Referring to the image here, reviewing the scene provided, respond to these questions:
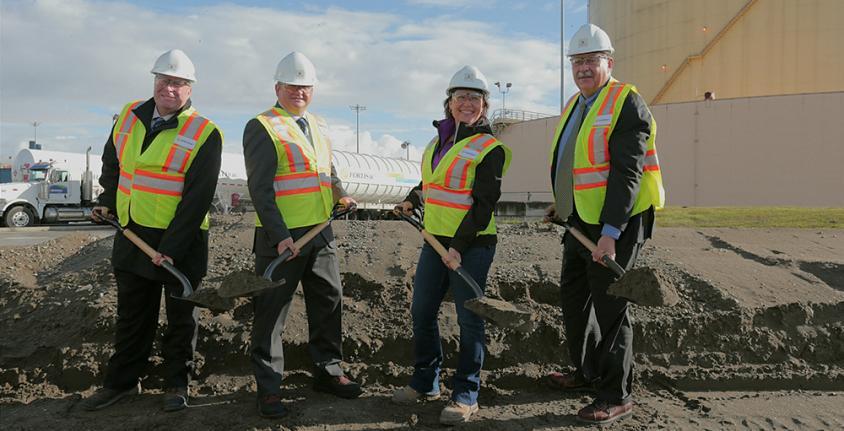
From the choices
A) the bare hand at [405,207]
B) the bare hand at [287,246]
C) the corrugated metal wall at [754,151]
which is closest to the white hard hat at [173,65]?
the bare hand at [287,246]

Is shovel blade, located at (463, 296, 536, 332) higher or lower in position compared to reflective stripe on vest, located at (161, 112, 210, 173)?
lower

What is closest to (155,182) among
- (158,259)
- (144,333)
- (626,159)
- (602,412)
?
(158,259)

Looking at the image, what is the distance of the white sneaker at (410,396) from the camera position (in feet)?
13.7

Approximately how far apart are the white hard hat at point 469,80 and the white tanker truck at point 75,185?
1783cm

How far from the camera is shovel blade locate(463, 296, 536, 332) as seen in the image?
3.66 meters

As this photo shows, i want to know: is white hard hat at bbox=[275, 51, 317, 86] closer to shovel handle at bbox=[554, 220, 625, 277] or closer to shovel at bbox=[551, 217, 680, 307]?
shovel handle at bbox=[554, 220, 625, 277]

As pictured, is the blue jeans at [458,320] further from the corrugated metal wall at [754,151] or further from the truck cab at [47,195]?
the truck cab at [47,195]

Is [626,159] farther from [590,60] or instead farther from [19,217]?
[19,217]

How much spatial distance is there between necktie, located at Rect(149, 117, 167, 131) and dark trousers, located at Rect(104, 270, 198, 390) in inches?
36.4

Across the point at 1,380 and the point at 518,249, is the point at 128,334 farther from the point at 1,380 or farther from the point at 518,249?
the point at 518,249

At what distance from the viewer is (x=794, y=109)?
777 inches

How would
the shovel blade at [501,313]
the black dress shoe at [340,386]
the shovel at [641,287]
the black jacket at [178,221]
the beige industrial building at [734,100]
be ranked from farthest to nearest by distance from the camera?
the beige industrial building at [734,100] < the black dress shoe at [340,386] < the black jacket at [178,221] < the shovel blade at [501,313] < the shovel at [641,287]

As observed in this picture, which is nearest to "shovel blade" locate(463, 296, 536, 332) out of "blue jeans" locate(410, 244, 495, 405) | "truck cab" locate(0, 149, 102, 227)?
"blue jeans" locate(410, 244, 495, 405)

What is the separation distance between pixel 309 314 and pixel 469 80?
5.99ft
